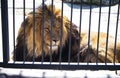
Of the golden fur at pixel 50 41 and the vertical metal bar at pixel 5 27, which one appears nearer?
the vertical metal bar at pixel 5 27

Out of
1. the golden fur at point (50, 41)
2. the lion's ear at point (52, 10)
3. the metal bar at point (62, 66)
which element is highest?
the lion's ear at point (52, 10)

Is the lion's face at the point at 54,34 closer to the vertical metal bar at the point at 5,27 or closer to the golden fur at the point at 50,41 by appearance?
the golden fur at the point at 50,41

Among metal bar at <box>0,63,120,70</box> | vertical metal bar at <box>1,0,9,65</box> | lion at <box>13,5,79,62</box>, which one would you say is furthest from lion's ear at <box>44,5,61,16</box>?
metal bar at <box>0,63,120,70</box>

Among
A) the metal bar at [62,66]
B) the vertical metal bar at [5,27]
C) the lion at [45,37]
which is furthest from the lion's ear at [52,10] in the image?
the metal bar at [62,66]

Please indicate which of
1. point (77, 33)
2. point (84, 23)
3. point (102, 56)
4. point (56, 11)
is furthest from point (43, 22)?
point (84, 23)

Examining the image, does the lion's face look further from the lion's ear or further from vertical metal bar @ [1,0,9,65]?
vertical metal bar @ [1,0,9,65]

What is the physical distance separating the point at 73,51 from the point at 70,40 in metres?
0.36

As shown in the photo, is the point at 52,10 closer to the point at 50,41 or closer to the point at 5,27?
the point at 50,41

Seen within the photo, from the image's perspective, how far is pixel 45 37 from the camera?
3635 millimetres

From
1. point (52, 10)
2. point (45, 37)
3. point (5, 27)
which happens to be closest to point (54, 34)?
point (45, 37)

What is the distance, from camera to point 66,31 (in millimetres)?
3693

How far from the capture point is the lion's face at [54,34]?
3558 mm

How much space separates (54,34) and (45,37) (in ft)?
0.37

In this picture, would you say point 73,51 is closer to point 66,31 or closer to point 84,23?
point 66,31
